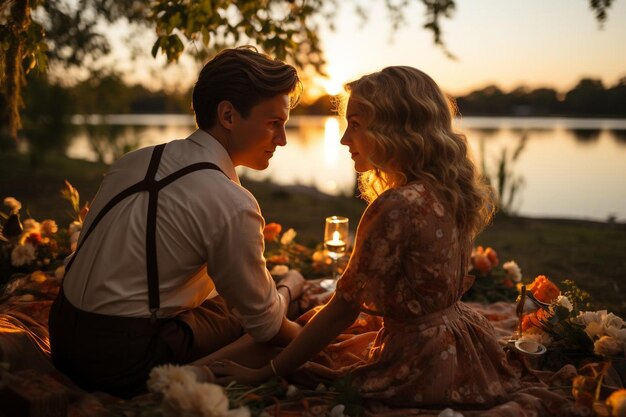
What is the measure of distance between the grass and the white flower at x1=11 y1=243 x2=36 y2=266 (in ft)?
0.81

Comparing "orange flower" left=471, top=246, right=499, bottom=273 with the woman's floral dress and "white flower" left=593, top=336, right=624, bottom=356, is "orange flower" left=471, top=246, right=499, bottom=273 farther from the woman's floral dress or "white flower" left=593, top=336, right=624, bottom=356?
the woman's floral dress

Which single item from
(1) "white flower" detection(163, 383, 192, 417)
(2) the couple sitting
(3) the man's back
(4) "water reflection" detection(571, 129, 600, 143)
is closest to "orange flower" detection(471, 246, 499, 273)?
(2) the couple sitting

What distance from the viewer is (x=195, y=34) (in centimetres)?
410

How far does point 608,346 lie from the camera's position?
2686 mm

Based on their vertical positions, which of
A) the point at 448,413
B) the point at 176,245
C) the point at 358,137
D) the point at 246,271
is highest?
the point at 358,137

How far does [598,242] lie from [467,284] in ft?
19.3

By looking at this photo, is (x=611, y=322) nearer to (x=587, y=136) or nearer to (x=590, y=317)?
(x=590, y=317)

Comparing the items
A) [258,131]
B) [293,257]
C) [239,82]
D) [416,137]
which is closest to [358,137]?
[416,137]

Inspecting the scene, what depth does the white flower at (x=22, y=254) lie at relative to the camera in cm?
379

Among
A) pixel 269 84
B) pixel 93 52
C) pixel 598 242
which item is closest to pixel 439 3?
pixel 269 84

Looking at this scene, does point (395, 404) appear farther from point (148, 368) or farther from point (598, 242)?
point (598, 242)

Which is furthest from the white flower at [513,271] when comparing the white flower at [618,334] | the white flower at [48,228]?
the white flower at [48,228]

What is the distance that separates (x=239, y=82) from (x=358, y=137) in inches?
22.9

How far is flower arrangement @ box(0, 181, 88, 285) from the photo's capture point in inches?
150
